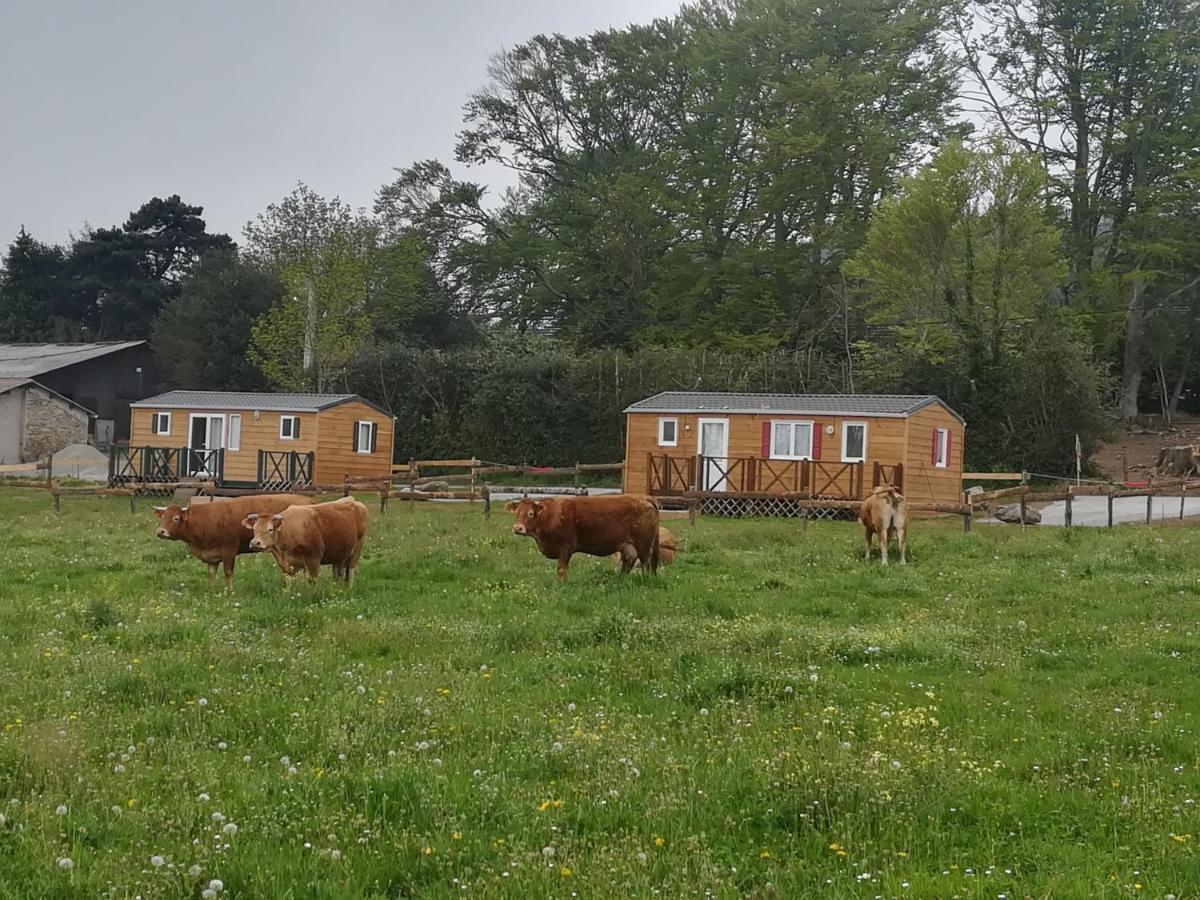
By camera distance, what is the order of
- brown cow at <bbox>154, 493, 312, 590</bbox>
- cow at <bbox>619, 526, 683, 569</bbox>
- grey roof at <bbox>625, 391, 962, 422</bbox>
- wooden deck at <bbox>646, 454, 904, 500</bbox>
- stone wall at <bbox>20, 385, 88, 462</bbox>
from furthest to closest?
stone wall at <bbox>20, 385, 88, 462</bbox>, grey roof at <bbox>625, 391, 962, 422</bbox>, wooden deck at <bbox>646, 454, 904, 500</bbox>, cow at <bbox>619, 526, 683, 569</bbox>, brown cow at <bbox>154, 493, 312, 590</bbox>

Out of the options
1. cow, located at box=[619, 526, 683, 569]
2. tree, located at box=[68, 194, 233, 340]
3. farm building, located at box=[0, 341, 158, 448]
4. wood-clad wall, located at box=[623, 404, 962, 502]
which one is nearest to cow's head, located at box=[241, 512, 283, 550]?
cow, located at box=[619, 526, 683, 569]

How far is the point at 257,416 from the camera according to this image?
3691 centimetres

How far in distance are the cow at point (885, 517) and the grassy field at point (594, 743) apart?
4.07 meters

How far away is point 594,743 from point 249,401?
33243 mm

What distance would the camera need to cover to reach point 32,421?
52688 mm

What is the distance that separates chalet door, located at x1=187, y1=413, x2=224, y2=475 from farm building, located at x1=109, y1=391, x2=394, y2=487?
0.03 meters

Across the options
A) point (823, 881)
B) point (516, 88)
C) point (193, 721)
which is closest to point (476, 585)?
point (193, 721)

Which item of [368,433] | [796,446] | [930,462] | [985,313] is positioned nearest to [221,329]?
[368,433]

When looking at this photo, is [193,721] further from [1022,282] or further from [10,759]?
[1022,282]

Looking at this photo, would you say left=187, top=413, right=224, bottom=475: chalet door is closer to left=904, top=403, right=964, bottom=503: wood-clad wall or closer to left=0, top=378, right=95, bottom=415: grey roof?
left=0, top=378, right=95, bottom=415: grey roof

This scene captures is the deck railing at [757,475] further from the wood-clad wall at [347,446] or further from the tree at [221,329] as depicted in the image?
the tree at [221,329]

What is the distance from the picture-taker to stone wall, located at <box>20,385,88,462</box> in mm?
52438

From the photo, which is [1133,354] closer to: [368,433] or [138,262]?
[368,433]

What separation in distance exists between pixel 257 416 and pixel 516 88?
1054 inches
